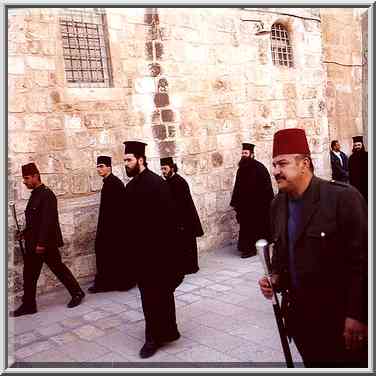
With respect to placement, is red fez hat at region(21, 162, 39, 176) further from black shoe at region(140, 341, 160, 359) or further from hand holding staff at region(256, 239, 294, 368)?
hand holding staff at region(256, 239, 294, 368)

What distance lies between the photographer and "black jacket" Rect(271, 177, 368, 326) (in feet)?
8.31

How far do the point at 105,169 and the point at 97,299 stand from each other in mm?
1706

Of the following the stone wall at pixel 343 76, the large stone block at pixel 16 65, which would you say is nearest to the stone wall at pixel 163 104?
the large stone block at pixel 16 65

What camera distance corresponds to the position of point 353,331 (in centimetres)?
254

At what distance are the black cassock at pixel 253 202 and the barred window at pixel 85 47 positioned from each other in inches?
102

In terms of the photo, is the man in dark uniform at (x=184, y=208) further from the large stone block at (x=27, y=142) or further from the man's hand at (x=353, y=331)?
the man's hand at (x=353, y=331)

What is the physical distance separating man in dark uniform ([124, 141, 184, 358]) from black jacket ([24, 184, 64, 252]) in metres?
1.53

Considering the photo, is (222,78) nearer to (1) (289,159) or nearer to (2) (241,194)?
(2) (241,194)

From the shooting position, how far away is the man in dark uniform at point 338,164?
34.1 ft

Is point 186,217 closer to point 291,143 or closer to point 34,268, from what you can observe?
point 34,268

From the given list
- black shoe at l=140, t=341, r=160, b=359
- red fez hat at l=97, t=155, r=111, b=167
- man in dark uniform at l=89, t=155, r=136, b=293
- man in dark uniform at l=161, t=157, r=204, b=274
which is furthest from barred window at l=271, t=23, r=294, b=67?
black shoe at l=140, t=341, r=160, b=359

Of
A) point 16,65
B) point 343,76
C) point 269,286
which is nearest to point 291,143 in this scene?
point 269,286

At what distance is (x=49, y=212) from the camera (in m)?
5.37

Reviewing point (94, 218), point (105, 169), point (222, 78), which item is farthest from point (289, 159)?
point (222, 78)
